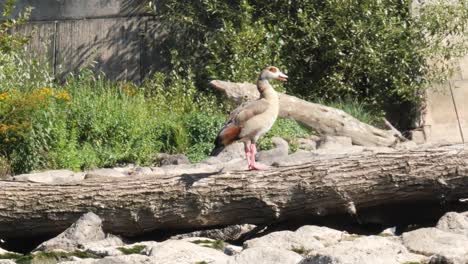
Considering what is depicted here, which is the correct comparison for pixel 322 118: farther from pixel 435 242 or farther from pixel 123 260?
pixel 123 260

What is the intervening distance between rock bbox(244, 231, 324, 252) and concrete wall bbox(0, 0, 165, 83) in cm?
765

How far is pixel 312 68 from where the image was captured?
1611cm

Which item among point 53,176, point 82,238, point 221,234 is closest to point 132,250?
point 82,238

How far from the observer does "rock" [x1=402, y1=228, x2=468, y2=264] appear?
863 cm

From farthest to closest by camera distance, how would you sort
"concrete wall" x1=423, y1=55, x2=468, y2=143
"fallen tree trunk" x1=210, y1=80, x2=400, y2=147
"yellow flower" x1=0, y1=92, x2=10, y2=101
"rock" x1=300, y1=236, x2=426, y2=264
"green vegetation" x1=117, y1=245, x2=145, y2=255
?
"concrete wall" x1=423, y1=55, x2=468, y2=143 < "fallen tree trunk" x1=210, y1=80, x2=400, y2=147 < "yellow flower" x1=0, y1=92, x2=10, y2=101 < "green vegetation" x1=117, y1=245, x2=145, y2=255 < "rock" x1=300, y1=236, x2=426, y2=264

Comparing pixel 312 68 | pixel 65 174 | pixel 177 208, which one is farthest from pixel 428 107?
pixel 177 208

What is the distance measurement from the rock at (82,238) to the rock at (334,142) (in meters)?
3.78

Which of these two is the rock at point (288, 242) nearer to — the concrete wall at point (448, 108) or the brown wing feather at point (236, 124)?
the brown wing feather at point (236, 124)

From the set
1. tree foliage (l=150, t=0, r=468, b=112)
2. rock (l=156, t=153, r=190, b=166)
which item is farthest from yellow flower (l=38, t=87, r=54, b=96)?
tree foliage (l=150, t=0, r=468, b=112)

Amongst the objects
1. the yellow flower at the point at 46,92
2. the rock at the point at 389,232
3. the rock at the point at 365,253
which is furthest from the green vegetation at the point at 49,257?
the yellow flower at the point at 46,92

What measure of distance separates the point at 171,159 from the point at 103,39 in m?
3.98

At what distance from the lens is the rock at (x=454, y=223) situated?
31.0ft

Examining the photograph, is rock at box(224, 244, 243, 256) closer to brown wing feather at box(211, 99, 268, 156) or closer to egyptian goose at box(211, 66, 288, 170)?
egyptian goose at box(211, 66, 288, 170)

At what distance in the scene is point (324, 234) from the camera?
966 centimetres
